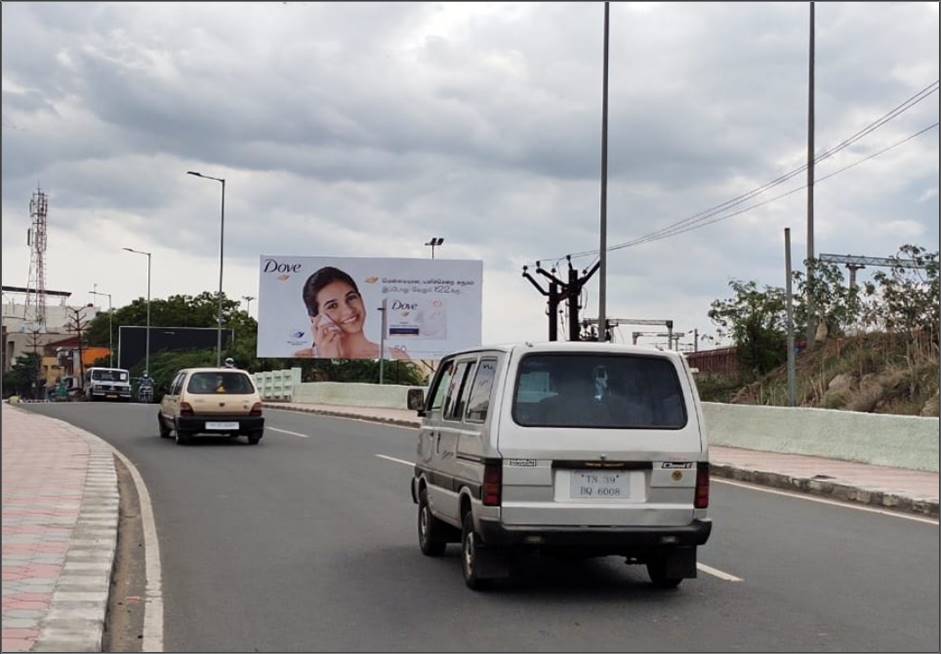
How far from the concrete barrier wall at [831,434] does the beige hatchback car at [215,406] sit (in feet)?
31.5

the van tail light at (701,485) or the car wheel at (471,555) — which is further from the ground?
the van tail light at (701,485)

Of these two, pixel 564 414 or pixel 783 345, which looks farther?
pixel 783 345

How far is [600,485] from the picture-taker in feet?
26.7

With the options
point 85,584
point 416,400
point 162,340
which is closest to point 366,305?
point 162,340

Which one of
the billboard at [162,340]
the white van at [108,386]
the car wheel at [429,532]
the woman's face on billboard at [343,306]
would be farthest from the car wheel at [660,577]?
the billboard at [162,340]

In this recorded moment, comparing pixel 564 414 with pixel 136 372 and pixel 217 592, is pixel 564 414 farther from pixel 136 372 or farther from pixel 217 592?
pixel 136 372

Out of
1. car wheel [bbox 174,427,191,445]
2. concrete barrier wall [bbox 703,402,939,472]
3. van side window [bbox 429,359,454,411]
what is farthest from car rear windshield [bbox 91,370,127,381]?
van side window [bbox 429,359,454,411]

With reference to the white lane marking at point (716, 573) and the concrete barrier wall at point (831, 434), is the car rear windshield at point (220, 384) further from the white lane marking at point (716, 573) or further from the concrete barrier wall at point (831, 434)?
the white lane marking at point (716, 573)

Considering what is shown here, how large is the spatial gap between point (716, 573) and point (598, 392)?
2.16 metres

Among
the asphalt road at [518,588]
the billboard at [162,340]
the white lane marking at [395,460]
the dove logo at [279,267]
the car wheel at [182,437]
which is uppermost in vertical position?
the dove logo at [279,267]

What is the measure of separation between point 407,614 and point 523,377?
6.00ft

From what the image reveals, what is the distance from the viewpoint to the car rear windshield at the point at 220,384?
24.7 metres

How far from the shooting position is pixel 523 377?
838cm

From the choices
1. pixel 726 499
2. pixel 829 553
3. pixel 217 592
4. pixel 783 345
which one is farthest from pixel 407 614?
pixel 783 345
